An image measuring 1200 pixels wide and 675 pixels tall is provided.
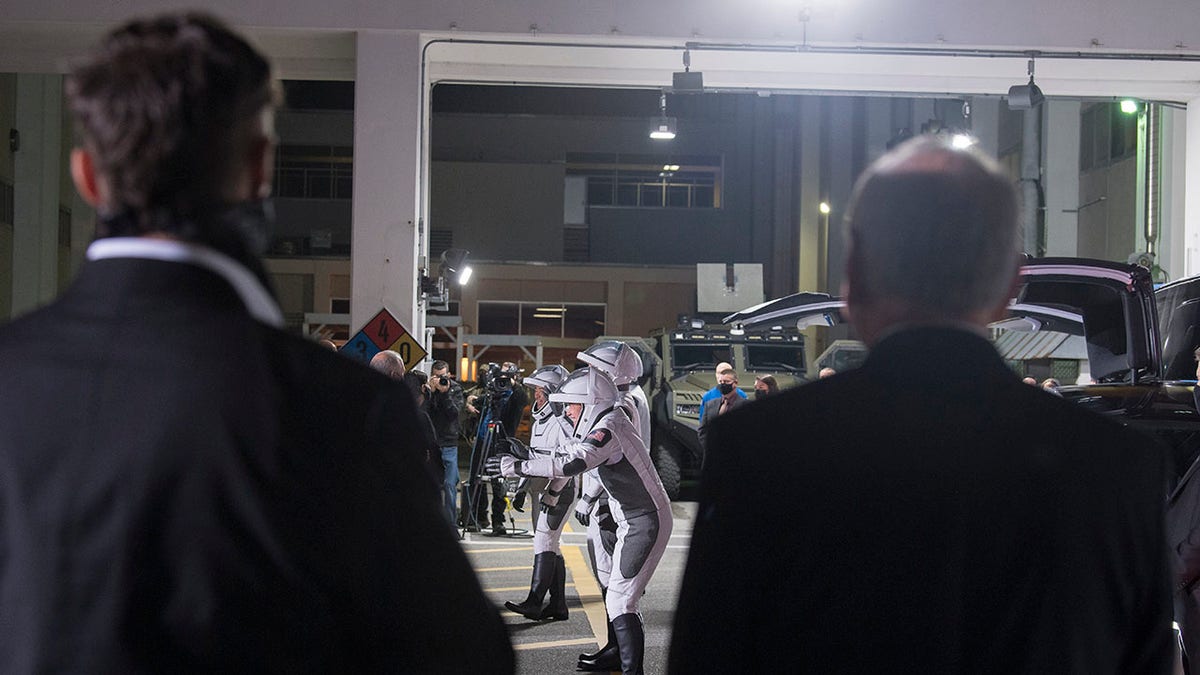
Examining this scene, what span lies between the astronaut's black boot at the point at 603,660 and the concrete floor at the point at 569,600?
8cm

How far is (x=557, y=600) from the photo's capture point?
10.1 meters

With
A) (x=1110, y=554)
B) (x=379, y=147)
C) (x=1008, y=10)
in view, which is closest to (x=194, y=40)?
(x=1110, y=554)

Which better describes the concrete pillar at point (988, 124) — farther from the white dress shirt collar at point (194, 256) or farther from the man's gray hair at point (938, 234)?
the white dress shirt collar at point (194, 256)

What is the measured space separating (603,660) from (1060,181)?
837 inches

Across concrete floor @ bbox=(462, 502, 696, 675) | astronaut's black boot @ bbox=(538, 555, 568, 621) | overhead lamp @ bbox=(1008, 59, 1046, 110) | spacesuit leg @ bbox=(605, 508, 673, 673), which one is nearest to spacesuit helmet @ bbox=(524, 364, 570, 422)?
astronaut's black boot @ bbox=(538, 555, 568, 621)

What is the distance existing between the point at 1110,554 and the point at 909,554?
0.30 meters

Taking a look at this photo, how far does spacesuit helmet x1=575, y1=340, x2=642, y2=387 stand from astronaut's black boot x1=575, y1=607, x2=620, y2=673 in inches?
54.4

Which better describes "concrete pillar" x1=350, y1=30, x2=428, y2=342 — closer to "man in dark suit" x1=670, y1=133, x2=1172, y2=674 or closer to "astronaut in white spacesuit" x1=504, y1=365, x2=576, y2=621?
"astronaut in white spacesuit" x1=504, y1=365, x2=576, y2=621

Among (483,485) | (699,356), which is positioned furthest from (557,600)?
(699,356)

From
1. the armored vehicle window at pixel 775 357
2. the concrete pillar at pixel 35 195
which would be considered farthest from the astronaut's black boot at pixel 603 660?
the concrete pillar at pixel 35 195

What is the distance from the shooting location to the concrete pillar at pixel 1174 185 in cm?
1656

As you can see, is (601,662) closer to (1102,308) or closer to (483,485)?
(1102,308)

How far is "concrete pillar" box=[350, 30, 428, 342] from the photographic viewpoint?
13.9m

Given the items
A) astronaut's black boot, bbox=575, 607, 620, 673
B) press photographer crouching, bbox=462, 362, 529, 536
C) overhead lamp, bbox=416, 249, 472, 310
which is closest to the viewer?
astronaut's black boot, bbox=575, 607, 620, 673
